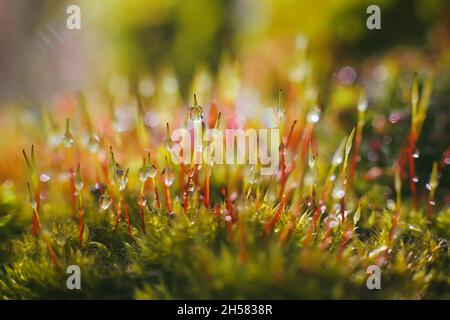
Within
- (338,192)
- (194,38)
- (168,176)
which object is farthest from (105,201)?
(194,38)

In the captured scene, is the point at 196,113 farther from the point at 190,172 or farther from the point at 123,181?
the point at 123,181

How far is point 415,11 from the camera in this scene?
254 centimetres

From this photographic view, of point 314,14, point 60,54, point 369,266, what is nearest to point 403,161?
point 369,266

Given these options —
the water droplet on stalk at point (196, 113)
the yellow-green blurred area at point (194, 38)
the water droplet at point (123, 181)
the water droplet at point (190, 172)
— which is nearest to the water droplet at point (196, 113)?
the water droplet on stalk at point (196, 113)

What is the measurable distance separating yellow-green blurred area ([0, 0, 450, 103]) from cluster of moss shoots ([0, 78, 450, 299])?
2.81 ft

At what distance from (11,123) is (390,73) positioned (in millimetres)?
2000

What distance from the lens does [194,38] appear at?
3.72m

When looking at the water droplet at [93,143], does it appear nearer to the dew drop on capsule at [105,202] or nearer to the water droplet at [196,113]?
the dew drop on capsule at [105,202]

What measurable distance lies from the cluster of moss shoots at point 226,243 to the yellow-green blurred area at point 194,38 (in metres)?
0.86

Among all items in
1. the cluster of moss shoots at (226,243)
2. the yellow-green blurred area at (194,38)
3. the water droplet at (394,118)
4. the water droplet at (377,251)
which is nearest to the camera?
the cluster of moss shoots at (226,243)

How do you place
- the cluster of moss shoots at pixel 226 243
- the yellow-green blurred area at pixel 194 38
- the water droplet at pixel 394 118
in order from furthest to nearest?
the yellow-green blurred area at pixel 194 38 < the water droplet at pixel 394 118 < the cluster of moss shoots at pixel 226 243

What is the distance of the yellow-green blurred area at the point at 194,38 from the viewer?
99.9 inches

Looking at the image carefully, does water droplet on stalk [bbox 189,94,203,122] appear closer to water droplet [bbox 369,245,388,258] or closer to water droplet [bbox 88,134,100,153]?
water droplet [bbox 88,134,100,153]

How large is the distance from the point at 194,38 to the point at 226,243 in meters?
2.81
